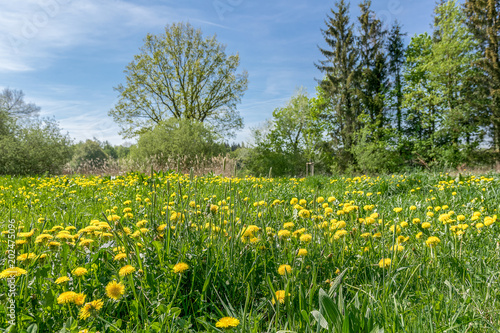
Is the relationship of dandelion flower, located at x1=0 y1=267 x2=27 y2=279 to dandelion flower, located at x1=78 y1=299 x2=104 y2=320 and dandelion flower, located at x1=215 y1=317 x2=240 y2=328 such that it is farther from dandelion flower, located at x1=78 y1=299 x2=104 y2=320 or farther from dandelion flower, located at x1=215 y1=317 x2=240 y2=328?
dandelion flower, located at x1=215 y1=317 x2=240 y2=328

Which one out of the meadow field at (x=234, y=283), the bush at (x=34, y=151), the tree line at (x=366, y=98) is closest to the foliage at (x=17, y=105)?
the tree line at (x=366, y=98)

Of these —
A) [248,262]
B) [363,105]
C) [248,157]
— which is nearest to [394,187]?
[248,262]

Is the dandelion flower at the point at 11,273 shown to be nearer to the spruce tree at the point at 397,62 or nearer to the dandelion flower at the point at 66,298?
the dandelion flower at the point at 66,298

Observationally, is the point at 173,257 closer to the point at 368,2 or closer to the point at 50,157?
the point at 50,157

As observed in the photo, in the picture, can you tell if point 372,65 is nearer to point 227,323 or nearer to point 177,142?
point 177,142

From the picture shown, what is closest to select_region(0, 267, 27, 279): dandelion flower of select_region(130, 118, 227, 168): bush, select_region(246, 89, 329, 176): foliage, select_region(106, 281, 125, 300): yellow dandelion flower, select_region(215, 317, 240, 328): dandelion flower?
select_region(106, 281, 125, 300): yellow dandelion flower

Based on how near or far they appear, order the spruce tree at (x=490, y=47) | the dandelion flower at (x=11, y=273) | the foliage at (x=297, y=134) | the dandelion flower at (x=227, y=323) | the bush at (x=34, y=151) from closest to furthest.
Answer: the dandelion flower at (x=227, y=323)
the dandelion flower at (x=11, y=273)
the bush at (x=34, y=151)
the spruce tree at (x=490, y=47)
the foliage at (x=297, y=134)

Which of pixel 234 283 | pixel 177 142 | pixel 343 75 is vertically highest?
pixel 343 75

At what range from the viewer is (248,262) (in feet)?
4.86

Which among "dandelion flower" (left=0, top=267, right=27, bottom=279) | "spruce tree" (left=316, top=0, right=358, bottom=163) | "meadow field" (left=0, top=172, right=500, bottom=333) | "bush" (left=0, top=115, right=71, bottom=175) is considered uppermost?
"spruce tree" (left=316, top=0, right=358, bottom=163)

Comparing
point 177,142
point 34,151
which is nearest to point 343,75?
point 177,142

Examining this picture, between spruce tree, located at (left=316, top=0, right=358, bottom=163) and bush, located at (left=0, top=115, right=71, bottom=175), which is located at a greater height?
spruce tree, located at (left=316, top=0, right=358, bottom=163)

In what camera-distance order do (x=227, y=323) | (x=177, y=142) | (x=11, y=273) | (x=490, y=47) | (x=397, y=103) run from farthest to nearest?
(x=397, y=103), (x=490, y=47), (x=177, y=142), (x=11, y=273), (x=227, y=323)

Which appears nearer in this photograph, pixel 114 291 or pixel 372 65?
pixel 114 291
